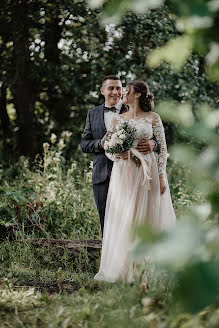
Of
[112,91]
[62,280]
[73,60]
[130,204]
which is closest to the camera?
[62,280]


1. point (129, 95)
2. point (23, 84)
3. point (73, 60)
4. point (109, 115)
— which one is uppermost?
point (73, 60)

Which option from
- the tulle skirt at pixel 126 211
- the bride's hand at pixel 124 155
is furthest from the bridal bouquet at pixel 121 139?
the tulle skirt at pixel 126 211

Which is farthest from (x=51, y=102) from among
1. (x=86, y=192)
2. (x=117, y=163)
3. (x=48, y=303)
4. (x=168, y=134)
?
(x=48, y=303)

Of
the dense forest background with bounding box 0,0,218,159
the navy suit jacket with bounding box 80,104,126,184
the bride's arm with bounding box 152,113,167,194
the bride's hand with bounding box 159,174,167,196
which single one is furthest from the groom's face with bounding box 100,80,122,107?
the dense forest background with bounding box 0,0,218,159

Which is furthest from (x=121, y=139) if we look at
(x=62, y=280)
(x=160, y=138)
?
(x=62, y=280)

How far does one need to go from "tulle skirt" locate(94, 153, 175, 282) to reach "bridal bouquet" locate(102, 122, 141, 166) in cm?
19

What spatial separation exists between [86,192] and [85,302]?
11.7 ft

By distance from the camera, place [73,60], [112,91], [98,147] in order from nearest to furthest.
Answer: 1. [98,147]
2. [112,91]
3. [73,60]

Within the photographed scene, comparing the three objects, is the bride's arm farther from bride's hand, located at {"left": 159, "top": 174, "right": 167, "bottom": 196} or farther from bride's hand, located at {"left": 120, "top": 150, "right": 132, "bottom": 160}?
bride's hand, located at {"left": 120, "top": 150, "right": 132, "bottom": 160}

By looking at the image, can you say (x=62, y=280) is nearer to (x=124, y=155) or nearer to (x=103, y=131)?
(x=124, y=155)

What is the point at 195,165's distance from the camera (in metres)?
1.28

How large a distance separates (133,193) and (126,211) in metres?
0.18

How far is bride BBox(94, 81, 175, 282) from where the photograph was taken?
3.87 meters

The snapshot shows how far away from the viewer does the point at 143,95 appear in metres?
3.98
